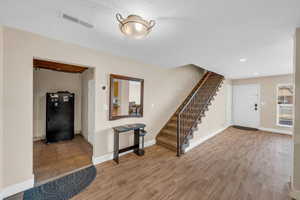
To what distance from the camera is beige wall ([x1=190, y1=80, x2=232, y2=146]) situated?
13.0ft

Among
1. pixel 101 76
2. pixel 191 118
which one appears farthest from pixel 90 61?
pixel 191 118

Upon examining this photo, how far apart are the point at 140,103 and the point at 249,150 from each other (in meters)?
3.29

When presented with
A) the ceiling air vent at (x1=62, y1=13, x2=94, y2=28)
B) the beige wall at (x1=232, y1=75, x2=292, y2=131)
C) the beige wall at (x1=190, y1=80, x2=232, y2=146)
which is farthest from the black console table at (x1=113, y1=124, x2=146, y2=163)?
the beige wall at (x1=232, y1=75, x2=292, y2=131)

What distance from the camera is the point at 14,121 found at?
182cm

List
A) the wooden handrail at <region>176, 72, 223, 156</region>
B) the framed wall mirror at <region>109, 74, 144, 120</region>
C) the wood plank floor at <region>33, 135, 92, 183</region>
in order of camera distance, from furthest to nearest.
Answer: the wooden handrail at <region>176, 72, 223, 156</region>
the framed wall mirror at <region>109, 74, 144, 120</region>
the wood plank floor at <region>33, 135, 92, 183</region>

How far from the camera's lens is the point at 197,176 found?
227 cm

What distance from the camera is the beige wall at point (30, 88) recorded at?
5.87ft

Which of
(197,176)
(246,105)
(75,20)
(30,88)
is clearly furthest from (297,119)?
(246,105)

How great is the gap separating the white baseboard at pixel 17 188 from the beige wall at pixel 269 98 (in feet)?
25.6

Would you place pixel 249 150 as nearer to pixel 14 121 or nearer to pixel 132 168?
pixel 132 168

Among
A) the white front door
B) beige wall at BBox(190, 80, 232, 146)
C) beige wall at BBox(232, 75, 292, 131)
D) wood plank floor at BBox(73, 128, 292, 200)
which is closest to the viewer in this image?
wood plank floor at BBox(73, 128, 292, 200)

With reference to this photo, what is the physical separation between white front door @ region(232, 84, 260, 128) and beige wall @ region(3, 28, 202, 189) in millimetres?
5020

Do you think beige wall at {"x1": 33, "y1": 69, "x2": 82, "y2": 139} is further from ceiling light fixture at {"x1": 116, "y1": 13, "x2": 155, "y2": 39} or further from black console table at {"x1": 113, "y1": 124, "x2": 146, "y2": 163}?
ceiling light fixture at {"x1": 116, "y1": 13, "x2": 155, "y2": 39}

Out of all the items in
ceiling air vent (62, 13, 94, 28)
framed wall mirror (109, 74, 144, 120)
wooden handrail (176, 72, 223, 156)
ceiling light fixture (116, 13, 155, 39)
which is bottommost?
wooden handrail (176, 72, 223, 156)
